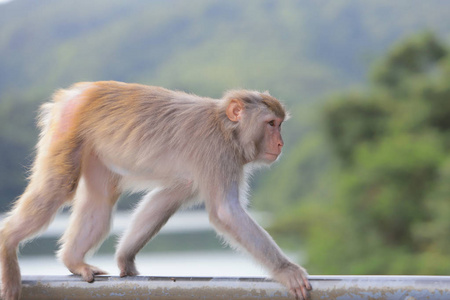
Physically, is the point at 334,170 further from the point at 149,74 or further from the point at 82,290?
the point at 82,290

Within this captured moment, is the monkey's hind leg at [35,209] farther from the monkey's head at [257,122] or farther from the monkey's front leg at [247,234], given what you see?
the monkey's head at [257,122]

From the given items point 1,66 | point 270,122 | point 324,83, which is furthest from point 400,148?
point 324,83

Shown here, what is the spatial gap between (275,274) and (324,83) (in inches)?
2510

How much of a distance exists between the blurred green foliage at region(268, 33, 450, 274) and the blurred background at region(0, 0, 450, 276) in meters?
0.08

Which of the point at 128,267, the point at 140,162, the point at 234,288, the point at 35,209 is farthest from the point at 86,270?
the point at 234,288

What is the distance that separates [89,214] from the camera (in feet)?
11.6

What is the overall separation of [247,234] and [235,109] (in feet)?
2.39

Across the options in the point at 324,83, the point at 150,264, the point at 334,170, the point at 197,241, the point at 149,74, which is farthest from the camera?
the point at 324,83

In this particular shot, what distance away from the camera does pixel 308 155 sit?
195 ft

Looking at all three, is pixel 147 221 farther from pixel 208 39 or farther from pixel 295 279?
pixel 208 39

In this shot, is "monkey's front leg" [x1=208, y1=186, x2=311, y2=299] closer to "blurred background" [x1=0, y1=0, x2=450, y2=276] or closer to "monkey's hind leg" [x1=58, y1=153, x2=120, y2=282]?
"blurred background" [x1=0, y1=0, x2=450, y2=276]

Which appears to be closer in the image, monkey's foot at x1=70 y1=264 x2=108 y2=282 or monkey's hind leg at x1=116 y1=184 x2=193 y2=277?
monkey's foot at x1=70 y1=264 x2=108 y2=282

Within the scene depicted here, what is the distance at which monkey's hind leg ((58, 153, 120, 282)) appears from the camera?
3.48m

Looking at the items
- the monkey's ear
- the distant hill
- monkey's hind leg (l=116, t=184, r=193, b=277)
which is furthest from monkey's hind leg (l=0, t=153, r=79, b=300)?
the distant hill
